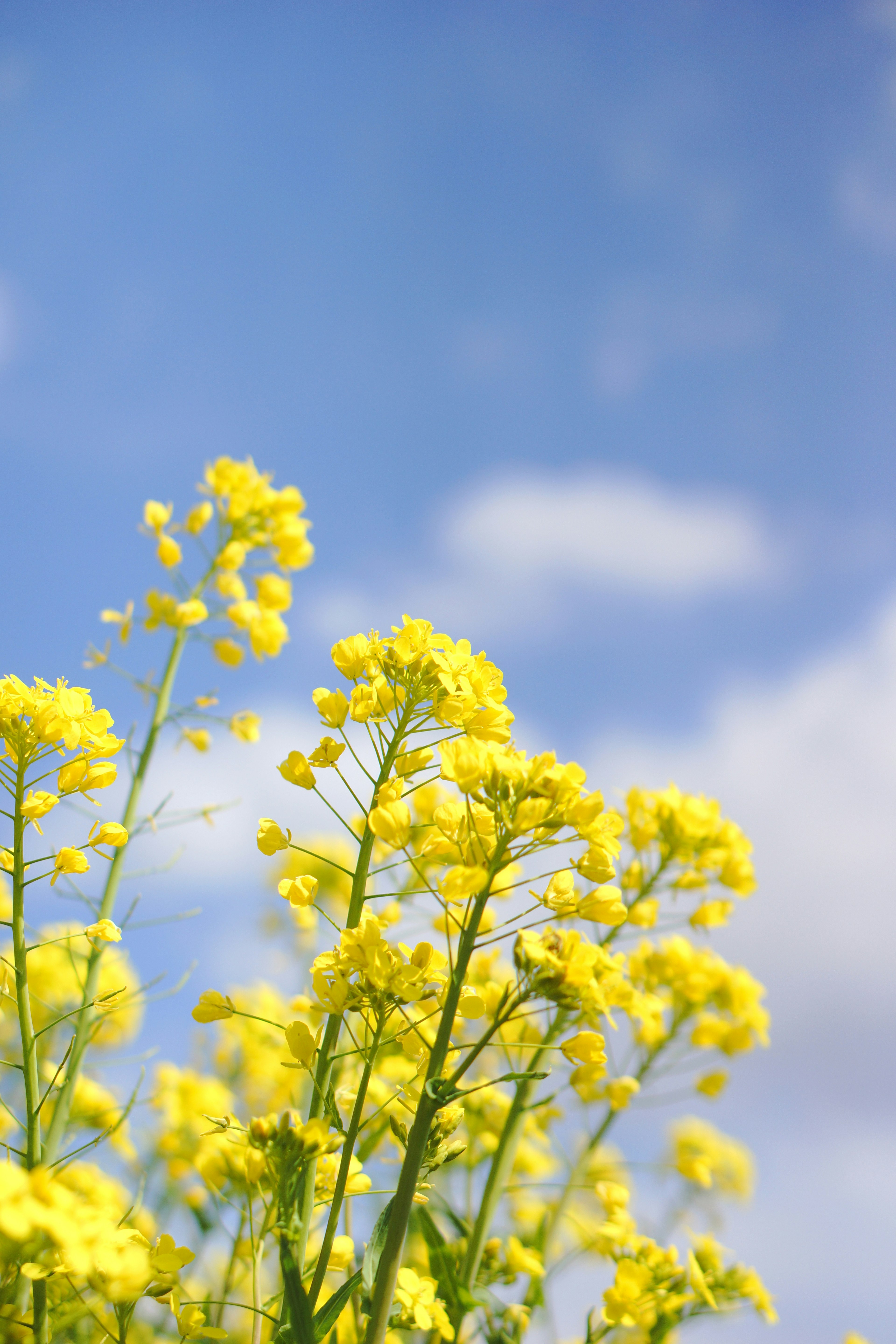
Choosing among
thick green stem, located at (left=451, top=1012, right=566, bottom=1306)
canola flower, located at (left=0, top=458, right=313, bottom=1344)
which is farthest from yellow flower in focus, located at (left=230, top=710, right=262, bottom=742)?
thick green stem, located at (left=451, top=1012, right=566, bottom=1306)

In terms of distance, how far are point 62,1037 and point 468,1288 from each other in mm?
2328

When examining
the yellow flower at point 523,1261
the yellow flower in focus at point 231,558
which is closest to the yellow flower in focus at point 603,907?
the yellow flower at point 523,1261

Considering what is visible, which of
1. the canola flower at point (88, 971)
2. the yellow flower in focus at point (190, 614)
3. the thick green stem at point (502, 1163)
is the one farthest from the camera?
the yellow flower in focus at point (190, 614)

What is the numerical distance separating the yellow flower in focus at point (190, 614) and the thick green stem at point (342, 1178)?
76.7 inches

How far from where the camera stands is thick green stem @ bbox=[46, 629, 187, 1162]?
2.28 metres

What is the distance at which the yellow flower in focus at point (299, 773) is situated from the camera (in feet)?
6.49

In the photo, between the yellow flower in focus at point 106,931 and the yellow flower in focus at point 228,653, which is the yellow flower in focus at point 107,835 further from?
the yellow flower in focus at point 228,653

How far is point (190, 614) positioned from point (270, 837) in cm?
145

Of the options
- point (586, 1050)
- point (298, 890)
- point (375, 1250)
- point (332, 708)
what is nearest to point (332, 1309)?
point (375, 1250)

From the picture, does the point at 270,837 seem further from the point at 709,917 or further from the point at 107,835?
the point at 709,917

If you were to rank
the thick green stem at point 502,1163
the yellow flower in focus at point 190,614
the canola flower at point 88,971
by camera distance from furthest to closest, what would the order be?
1. the yellow flower in focus at point 190,614
2. the thick green stem at point 502,1163
3. the canola flower at point 88,971

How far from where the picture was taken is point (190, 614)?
324 centimetres

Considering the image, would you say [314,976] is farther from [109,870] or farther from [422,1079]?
[109,870]

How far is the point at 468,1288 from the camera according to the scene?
7.50ft
